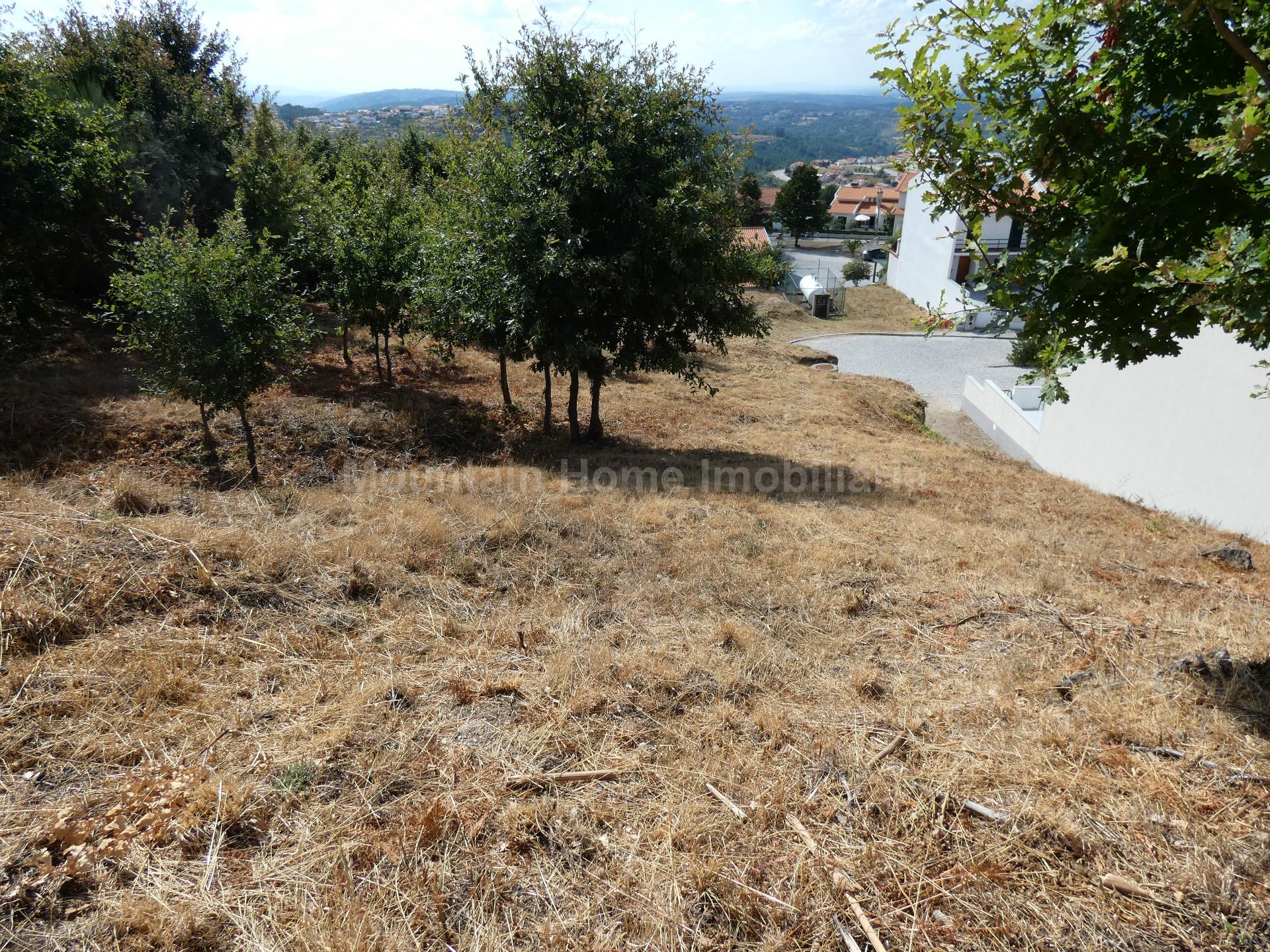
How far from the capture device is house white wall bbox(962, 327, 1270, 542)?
12617 millimetres

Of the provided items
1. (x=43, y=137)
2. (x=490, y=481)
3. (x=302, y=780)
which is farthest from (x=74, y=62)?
(x=302, y=780)

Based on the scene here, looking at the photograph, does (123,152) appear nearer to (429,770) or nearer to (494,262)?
(494,262)

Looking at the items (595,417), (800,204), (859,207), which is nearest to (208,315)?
(595,417)

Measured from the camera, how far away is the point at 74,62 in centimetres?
1928

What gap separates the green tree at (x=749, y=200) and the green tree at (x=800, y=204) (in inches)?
99.3

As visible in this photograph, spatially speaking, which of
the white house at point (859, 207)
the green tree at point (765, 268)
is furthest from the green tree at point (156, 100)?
the white house at point (859, 207)

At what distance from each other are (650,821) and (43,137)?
14.7 meters

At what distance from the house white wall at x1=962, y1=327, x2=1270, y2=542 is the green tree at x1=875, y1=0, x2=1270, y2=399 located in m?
8.67

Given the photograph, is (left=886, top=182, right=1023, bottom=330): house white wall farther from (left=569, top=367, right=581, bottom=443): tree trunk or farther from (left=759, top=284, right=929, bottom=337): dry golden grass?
(left=569, top=367, right=581, bottom=443): tree trunk

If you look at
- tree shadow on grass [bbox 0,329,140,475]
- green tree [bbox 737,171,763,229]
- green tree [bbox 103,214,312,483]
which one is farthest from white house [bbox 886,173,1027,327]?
tree shadow on grass [bbox 0,329,140,475]

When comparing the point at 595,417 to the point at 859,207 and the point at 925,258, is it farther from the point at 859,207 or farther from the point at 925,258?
the point at 859,207

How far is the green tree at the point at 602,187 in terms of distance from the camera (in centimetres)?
1073

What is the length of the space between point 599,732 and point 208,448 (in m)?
8.76

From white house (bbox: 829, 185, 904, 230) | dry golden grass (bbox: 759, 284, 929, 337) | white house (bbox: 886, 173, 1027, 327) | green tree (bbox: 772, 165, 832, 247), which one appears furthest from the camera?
white house (bbox: 829, 185, 904, 230)
